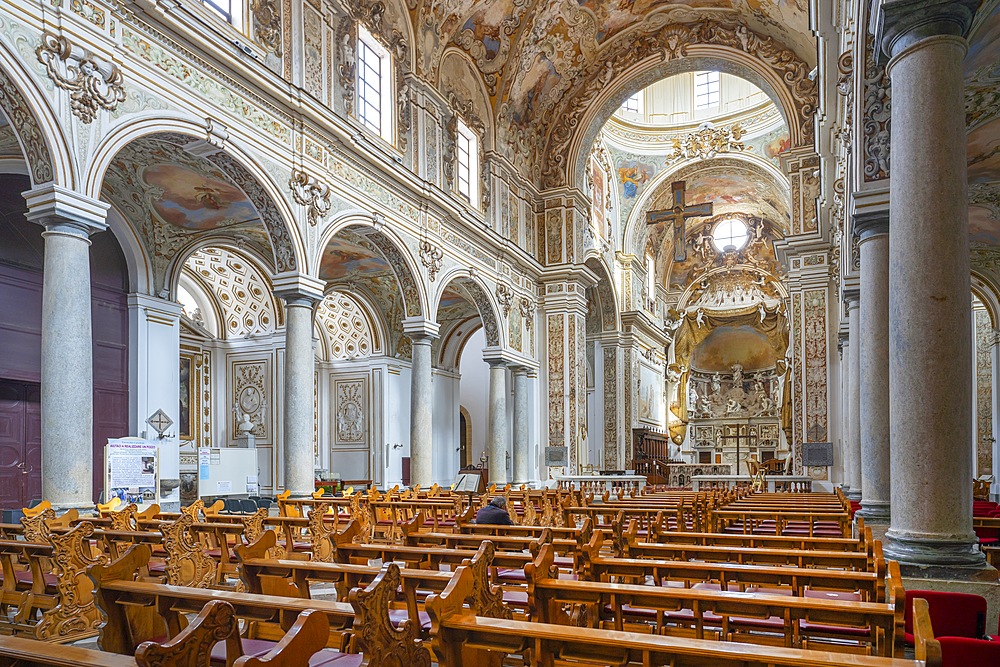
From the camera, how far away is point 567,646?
10.4 ft

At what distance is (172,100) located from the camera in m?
10.8

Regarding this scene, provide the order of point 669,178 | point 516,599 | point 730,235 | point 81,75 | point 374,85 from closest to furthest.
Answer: point 516,599
point 81,75
point 374,85
point 669,178
point 730,235

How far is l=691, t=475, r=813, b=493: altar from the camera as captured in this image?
65.0 feet

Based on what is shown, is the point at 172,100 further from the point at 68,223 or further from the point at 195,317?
the point at 195,317

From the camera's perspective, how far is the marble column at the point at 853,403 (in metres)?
12.7

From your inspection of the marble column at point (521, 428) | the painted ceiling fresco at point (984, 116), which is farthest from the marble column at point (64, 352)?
the marble column at point (521, 428)

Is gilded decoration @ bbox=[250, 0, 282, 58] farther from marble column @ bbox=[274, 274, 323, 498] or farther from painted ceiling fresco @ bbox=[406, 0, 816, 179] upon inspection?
painted ceiling fresco @ bbox=[406, 0, 816, 179]

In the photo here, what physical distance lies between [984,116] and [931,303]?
18.7ft

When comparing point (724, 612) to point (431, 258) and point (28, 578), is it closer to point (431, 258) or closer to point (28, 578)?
point (28, 578)

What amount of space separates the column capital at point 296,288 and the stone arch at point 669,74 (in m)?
12.3

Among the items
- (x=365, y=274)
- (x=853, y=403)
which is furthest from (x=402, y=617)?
(x=365, y=274)

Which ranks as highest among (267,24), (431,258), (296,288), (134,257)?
(267,24)

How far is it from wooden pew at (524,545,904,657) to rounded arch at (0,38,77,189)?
752cm

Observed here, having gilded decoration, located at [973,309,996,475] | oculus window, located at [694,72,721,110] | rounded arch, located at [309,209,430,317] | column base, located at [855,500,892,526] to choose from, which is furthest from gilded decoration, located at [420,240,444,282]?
oculus window, located at [694,72,721,110]
